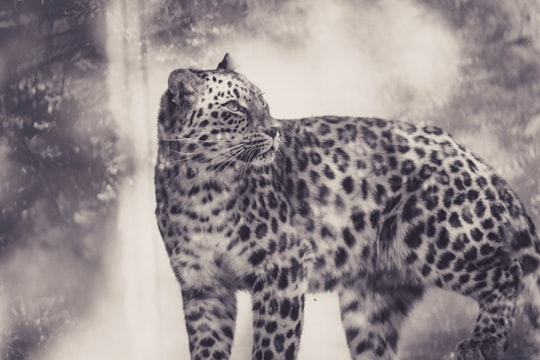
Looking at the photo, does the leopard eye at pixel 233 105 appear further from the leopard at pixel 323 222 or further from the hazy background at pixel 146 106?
the hazy background at pixel 146 106

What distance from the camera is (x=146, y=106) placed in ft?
13.5

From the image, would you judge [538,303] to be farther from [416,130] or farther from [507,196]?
[416,130]

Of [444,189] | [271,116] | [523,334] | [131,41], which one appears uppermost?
[131,41]

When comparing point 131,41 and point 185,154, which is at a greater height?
point 131,41

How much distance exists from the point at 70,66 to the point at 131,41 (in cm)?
26

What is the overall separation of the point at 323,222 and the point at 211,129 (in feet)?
1.77

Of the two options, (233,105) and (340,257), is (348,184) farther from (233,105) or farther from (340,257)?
(233,105)

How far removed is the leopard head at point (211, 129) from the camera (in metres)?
3.75

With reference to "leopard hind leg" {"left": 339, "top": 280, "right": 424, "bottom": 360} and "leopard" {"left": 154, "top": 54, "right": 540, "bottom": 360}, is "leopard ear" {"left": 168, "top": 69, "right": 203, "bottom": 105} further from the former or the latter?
"leopard hind leg" {"left": 339, "top": 280, "right": 424, "bottom": 360}

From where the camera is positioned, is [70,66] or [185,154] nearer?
[185,154]

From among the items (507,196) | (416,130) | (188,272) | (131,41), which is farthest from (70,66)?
(507,196)

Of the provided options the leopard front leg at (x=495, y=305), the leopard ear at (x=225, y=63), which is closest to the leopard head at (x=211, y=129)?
the leopard ear at (x=225, y=63)

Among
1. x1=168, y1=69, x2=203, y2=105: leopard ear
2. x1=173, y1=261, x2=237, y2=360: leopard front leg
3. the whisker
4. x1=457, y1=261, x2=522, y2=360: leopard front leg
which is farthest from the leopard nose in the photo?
x1=457, y1=261, x2=522, y2=360: leopard front leg

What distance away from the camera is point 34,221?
415cm
